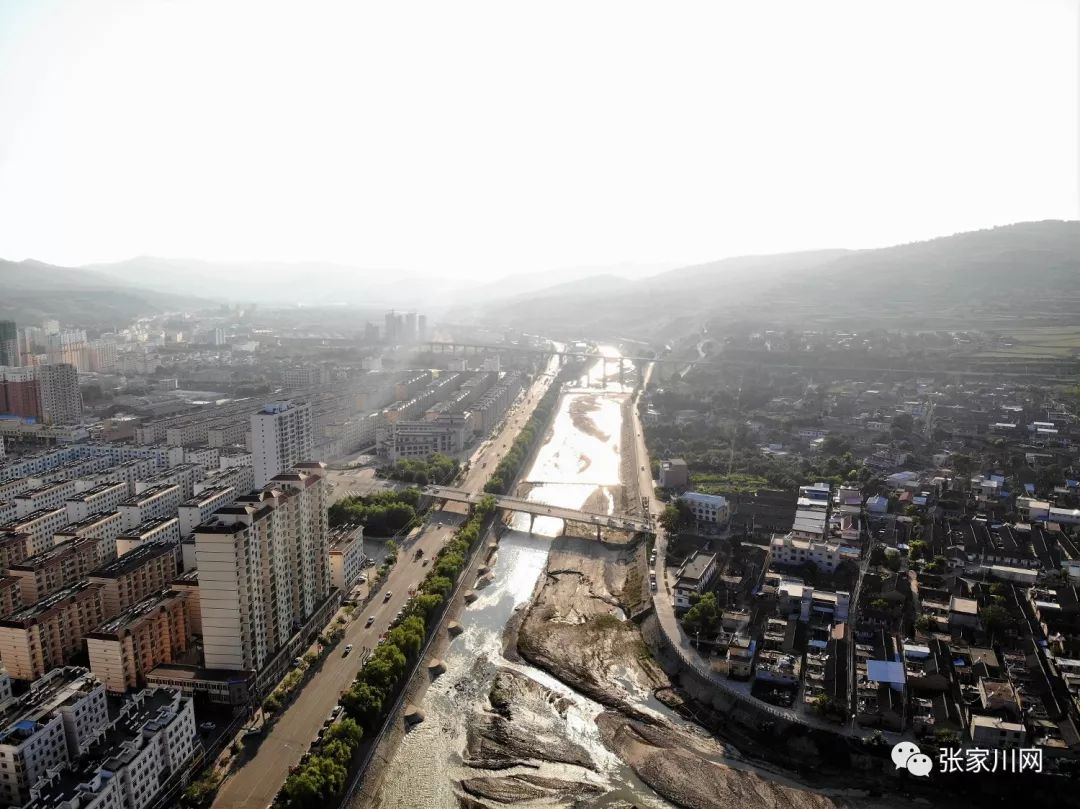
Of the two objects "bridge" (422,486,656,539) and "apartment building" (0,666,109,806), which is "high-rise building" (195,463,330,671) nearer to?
"apartment building" (0,666,109,806)

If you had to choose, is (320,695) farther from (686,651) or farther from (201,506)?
(201,506)

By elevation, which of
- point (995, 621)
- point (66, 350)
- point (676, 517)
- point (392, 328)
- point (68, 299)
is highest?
point (68, 299)

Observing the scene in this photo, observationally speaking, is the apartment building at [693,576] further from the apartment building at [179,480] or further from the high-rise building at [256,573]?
the apartment building at [179,480]

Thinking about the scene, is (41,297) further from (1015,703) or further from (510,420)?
(1015,703)

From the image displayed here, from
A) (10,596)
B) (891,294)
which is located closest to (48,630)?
(10,596)

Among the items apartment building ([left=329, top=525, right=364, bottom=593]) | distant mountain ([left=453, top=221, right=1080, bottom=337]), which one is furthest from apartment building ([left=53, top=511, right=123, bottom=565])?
distant mountain ([left=453, top=221, right=1080, bottom=337])
